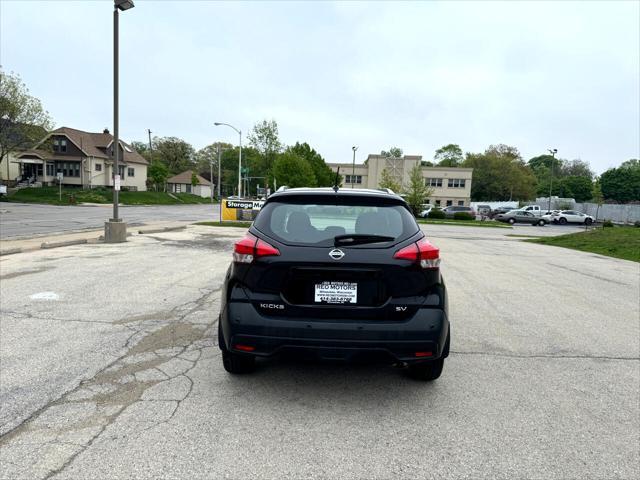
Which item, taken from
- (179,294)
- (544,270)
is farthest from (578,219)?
(179,294)

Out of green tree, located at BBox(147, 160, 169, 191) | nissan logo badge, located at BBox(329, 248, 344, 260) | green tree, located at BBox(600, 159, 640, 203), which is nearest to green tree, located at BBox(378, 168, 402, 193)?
green tree, located at BBox(147, 160, 169, 191)

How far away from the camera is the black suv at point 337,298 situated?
3.31 meters

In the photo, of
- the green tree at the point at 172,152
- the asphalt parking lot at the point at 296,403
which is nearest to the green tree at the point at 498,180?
the green tree at the point at 172,152

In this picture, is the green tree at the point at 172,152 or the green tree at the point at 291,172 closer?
the green tree at the point at 291,172

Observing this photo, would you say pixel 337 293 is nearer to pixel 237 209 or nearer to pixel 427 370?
pixel 427 370

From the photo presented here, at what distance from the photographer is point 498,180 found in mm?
91625

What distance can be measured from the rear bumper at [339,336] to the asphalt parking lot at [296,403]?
0.28 meters

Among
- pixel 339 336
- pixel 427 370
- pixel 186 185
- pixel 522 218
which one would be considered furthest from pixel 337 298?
pixel 186 185

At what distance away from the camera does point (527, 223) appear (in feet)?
162

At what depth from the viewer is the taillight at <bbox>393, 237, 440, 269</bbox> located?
11.1 feet

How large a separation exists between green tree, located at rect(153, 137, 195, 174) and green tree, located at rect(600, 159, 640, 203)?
94485mm

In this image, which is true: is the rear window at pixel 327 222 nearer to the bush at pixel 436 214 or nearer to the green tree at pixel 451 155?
the bush at pixel 436 214

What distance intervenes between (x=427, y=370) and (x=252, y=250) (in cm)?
189

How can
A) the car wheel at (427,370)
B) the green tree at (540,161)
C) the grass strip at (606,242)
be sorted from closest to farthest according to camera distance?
the car wheel at (427,370) < the grass strip at (606,242) < the green tree at (540,161)
